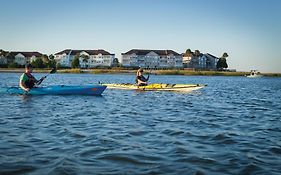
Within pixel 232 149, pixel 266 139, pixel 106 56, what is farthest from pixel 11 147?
pixel 106 56

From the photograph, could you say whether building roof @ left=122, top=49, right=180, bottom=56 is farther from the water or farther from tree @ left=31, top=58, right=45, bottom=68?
the water

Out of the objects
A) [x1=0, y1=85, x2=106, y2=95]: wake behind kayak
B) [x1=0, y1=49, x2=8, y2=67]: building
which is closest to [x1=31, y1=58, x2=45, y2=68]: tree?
[x1=0, y1=49, x2=8, y2=67]: building

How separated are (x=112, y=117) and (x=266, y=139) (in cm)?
561

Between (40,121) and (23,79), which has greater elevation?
(23,79)

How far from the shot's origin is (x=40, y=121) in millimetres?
10352

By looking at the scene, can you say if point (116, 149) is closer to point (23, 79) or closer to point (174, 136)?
point (174, 136)

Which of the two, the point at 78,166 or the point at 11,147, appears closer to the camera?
the point at 78,166

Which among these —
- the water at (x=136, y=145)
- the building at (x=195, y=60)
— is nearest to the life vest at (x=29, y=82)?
the water at (x=136, y=145)

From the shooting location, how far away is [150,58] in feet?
463

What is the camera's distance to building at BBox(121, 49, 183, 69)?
140 metres

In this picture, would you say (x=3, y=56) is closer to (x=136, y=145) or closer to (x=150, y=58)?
(x=150, y=58)

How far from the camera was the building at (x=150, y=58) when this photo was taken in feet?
458

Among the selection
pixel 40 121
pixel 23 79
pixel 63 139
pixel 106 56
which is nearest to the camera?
pixel 63 139

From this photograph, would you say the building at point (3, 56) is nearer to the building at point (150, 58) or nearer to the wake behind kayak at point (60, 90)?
→ the building at point (150, 58)
